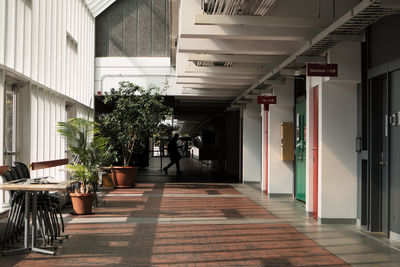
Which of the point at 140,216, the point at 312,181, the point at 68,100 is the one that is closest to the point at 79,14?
the point at 68,100

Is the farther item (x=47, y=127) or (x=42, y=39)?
(x=47, y=127)

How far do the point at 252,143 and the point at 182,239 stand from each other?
900 cm

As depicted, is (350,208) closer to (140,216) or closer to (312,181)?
(312,181)

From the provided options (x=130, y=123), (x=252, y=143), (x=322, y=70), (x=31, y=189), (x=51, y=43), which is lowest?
(x=31, y=189)

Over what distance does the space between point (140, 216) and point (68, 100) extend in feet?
16.2

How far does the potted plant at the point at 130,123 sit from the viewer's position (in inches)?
520

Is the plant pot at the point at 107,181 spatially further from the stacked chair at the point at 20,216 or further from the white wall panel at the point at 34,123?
the stacked chair at the point at 20,216

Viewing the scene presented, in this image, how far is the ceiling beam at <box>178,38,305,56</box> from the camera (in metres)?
8.12

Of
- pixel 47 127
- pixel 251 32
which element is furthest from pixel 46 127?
pixel 251 32

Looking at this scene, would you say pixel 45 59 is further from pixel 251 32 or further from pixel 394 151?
pixel 394 151

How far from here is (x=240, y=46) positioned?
8.12 m

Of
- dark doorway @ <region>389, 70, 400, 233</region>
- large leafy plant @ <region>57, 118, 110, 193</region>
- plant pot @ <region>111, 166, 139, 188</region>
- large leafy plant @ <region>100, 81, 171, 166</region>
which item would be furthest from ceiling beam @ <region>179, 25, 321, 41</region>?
plant pot @ <region>111, 166, 139, 188</region>

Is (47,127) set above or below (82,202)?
above

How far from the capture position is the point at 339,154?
7398mm
